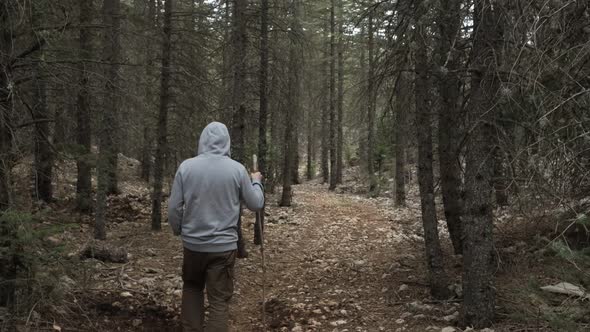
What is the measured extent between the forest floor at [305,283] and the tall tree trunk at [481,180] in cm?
27

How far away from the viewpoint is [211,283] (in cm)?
439

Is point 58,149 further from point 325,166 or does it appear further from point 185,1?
point 325,166

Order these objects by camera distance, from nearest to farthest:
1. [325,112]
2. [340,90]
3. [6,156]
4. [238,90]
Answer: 1. [6,156]
2. [238,90]
3. [340,90]
4. [325,112]

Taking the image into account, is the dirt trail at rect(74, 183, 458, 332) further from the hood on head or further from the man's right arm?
the hood on head

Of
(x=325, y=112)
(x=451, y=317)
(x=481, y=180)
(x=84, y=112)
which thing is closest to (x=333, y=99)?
(x=325, y=112)

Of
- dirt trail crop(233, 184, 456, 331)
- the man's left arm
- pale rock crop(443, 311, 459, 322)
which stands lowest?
dirt trail crop(233, 184, 456, 331)

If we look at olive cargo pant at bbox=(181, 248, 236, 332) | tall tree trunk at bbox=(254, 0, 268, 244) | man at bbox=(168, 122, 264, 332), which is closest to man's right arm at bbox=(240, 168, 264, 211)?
man at bbox=(168, 122, 264, 332)

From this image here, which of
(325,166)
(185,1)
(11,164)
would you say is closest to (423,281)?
(11,164)

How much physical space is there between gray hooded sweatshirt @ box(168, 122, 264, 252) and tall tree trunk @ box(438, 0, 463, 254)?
3.47m

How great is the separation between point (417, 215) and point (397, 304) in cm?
845

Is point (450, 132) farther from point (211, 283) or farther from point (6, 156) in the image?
point (6, 156)

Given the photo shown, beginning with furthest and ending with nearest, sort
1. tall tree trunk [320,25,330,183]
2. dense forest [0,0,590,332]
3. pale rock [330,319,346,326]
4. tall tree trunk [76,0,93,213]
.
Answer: tall tree trunk [320,25,330,183] → pale rock [330,319,346,326] → tall tree trunk [76,0,93,213] → dense forest [0,0,590,332]

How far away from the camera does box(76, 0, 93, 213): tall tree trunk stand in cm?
537

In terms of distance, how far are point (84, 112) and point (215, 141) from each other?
353 centimetres
